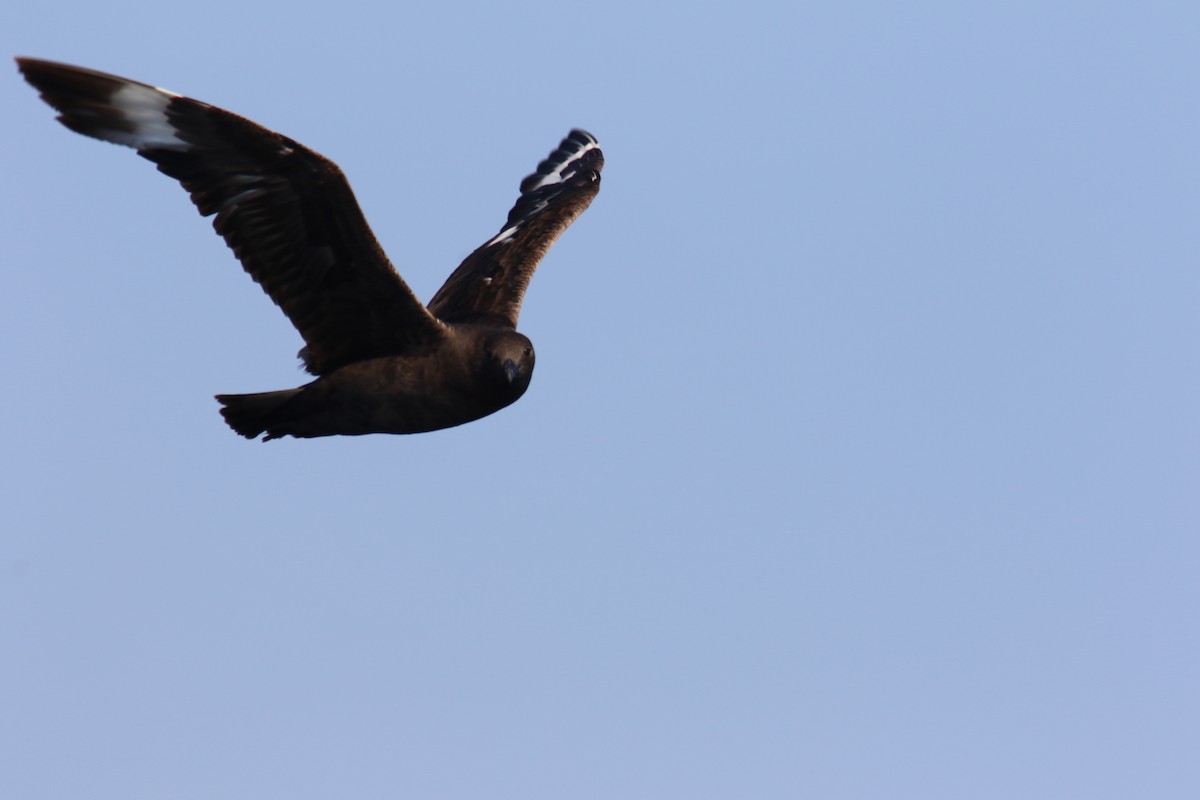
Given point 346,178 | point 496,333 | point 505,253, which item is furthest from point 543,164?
point 346,178

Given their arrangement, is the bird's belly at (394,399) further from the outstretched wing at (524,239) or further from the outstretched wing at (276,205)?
the outstretched wing at (524,239)

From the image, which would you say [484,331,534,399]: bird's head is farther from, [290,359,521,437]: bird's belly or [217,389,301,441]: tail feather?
[217,389,301,441]: tail feather

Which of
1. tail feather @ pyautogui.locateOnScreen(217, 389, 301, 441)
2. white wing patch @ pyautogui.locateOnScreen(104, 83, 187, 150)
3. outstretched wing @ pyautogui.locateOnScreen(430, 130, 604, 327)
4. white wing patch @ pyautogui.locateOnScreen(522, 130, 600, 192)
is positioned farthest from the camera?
white wing patch @ pyautogui.locateOnScreen(522, 130, 600, 192)

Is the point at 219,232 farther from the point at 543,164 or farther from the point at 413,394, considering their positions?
the point at 543,164

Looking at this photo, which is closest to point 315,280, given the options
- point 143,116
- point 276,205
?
point 276,205

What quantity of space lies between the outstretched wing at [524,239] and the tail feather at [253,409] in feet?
5.26

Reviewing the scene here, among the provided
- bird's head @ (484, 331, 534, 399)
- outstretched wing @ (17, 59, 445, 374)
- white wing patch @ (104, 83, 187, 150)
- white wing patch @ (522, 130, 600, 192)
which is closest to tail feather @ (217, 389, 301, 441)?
outstretched wing @ (17, 59, 445, 374)

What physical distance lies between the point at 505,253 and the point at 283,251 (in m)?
3.20

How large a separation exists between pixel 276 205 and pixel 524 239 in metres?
3.83

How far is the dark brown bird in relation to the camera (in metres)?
9.47

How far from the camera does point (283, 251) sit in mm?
10250

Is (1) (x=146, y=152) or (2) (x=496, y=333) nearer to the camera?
(1) (x=146, y=152)

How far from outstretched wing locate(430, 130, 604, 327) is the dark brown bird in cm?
11

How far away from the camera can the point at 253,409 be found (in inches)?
430
